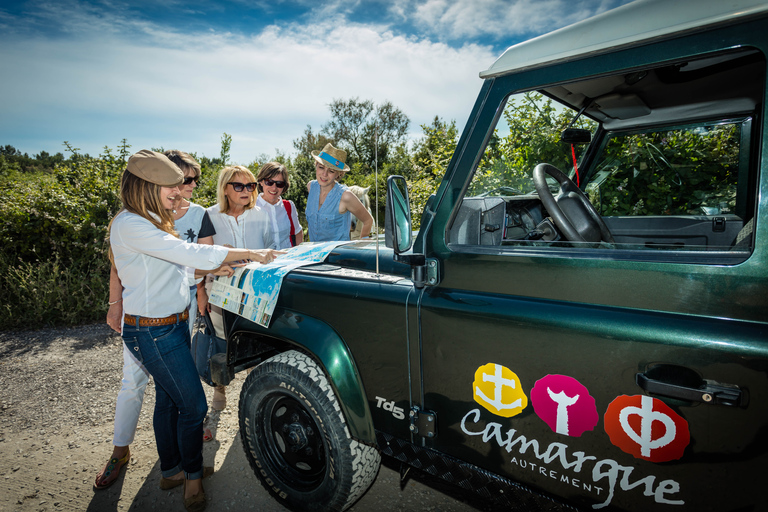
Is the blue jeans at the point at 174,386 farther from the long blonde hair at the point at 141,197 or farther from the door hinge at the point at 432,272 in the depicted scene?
the door hinge at the point at 432,272

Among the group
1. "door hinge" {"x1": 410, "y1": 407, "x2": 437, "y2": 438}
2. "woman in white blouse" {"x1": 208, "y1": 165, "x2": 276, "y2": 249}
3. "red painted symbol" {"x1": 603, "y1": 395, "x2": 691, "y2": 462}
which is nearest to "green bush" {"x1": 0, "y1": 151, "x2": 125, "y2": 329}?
"woman in white blouse" {"x1": 208, "y1": 165, "x2": 276, "y2": 249}

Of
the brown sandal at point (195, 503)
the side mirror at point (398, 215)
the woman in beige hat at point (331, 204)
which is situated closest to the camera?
the side mirror at point (398, 215)

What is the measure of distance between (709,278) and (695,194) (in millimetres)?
1195

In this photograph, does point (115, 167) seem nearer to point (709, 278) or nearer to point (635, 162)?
point (635, 162)

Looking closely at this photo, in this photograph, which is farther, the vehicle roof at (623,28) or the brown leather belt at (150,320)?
the brown leather belt at (150,320)

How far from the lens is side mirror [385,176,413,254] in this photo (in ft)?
4.99

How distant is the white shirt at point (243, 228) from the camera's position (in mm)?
3107

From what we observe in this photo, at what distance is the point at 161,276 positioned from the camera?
2.14 m

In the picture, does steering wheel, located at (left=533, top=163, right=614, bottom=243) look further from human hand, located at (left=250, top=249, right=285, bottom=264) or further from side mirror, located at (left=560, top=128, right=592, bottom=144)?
human hand, located at (left=250, top=249, right=285, bottom=264)

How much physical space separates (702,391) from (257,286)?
1850 millimetres

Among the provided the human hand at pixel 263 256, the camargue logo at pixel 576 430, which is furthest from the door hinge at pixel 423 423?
the human hand at pixel 263 256

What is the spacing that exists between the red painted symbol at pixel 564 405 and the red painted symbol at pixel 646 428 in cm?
6

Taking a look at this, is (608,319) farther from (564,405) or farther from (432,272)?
(432,272)

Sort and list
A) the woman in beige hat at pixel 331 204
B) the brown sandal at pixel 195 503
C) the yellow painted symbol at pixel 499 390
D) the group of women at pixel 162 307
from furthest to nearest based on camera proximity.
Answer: the woman in beige hat at pixel 331 204
the brown sandal at pixel 195 503
the group of women at pixel 162 307
the yellow painted symbol at pixel 499 390
